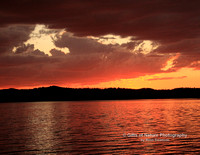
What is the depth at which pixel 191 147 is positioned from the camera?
128ft

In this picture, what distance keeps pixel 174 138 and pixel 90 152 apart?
16416 millimetres

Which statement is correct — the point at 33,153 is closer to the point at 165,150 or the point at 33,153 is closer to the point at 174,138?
the point at 165,150

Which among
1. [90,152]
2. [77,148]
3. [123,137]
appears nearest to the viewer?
[90,152]

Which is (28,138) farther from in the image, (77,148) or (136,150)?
(136,150)

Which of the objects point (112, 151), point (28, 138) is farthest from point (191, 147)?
point (28, 138)

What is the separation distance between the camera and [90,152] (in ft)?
122

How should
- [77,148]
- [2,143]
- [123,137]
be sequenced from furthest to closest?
[123,137]
[2,143]
[77,148]

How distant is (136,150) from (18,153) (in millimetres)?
16052

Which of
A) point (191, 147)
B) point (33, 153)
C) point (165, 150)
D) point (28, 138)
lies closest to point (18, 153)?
point (33, 153)

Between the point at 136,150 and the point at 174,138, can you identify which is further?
the point at 174,138

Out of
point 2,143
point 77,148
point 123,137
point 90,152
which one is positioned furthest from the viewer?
point 123,137

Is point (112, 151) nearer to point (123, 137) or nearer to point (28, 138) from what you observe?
point (123, 137)

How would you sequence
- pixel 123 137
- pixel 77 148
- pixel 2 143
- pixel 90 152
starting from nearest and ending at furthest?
pixel 90 152 < pixel 77 148 < pixel 2 143 < pixel 123 137

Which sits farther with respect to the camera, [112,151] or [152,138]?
[152,138]
